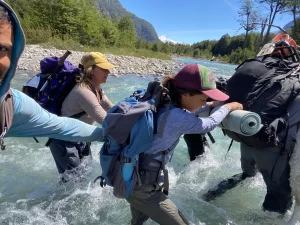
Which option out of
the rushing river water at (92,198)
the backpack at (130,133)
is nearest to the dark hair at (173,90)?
the backpack at (130,133)

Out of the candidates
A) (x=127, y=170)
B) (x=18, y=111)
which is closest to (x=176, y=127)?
(x=127, y=170)

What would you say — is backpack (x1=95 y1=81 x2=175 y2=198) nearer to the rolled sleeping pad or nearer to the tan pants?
the tan pants

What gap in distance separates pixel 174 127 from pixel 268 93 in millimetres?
1115

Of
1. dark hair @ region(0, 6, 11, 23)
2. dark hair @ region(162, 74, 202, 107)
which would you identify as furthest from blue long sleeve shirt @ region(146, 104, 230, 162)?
dark hair @ region(0, 6, 11, 23)

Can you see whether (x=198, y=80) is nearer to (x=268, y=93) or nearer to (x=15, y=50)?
(x=268, y=93)

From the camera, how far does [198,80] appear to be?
232 cm

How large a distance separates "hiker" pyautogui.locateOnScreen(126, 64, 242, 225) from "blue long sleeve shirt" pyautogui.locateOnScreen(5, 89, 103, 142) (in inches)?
20.1

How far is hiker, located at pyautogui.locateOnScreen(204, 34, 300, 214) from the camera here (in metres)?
2.84

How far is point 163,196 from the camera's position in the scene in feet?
8.46

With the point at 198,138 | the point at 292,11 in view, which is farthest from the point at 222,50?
the point at 198,138

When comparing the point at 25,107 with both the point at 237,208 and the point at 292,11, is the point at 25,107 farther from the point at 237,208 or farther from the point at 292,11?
the point at 292,11

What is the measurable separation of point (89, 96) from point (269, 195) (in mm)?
2187

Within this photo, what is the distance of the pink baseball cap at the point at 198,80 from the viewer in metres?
2.33

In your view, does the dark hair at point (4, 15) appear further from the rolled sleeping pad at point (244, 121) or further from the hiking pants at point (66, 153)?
the hiking pants at point (66, 153)
